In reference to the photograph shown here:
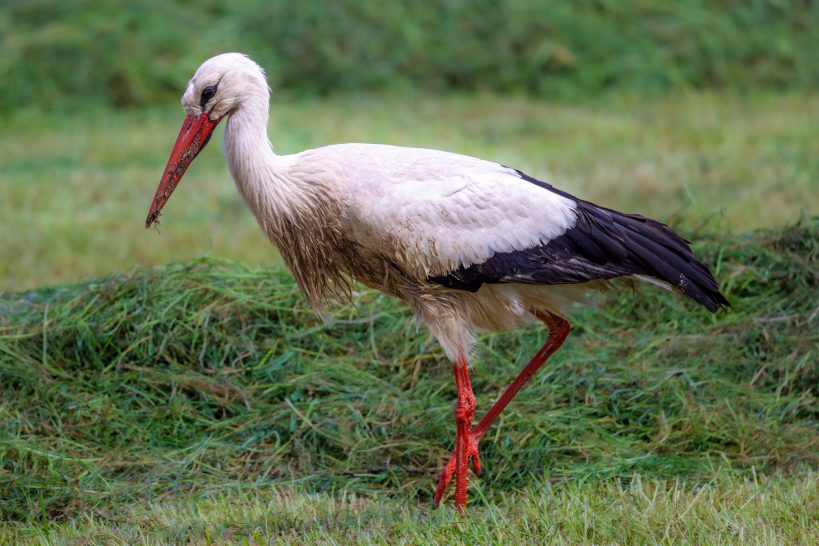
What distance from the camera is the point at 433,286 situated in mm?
4270

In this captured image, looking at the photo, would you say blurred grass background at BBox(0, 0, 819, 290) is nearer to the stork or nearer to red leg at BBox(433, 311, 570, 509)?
red leg at BBox(433, 311, 570, 509)

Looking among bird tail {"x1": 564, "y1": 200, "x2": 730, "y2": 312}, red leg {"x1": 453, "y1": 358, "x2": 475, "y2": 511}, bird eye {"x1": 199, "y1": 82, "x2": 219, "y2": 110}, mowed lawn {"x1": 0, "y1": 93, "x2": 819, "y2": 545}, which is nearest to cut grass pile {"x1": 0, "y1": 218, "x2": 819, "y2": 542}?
mowed lawn {"x1": 0, "y1": 93, "x2": 819, "y2": 545}

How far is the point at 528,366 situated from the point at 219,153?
5192 millimetres

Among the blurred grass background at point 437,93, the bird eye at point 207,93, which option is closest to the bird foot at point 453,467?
the bird eye at point 207,93

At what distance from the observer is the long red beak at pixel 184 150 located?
4.21 meters

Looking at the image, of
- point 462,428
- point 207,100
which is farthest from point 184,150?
point 462,428

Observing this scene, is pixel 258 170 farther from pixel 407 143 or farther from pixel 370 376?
pixel 407 143

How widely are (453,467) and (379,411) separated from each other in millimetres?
→ 553

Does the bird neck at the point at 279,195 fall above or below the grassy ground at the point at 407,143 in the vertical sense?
above

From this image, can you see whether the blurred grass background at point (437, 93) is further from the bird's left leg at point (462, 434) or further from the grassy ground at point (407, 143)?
the bird's left leg at point (462, 434)

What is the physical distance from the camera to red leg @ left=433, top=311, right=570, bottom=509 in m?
4.24

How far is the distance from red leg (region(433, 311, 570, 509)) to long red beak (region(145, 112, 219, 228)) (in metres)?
1.28

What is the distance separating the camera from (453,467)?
4.31 metres

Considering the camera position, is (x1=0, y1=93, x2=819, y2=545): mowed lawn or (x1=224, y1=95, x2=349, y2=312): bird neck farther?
(x1=224, y1=95, x2=349, y2=312): bird neck
